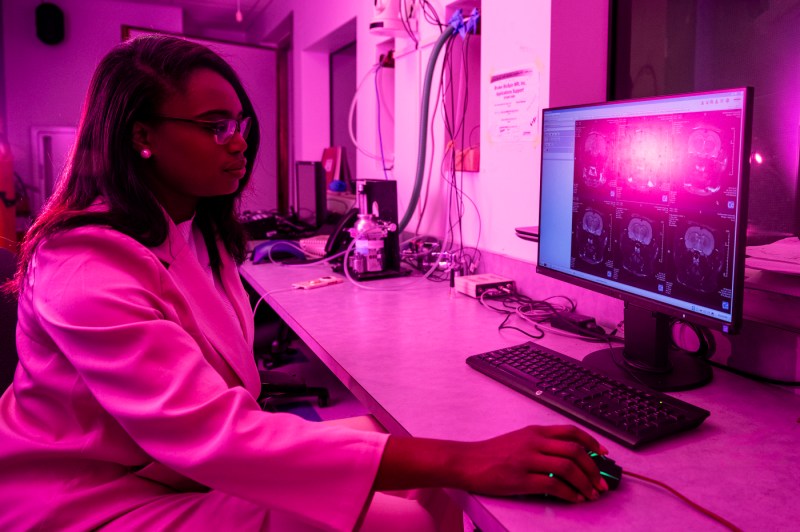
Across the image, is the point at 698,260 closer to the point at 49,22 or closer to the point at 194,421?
the point at 194,421

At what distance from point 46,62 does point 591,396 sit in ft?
18.7

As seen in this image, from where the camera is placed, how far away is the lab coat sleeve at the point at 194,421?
0.71 m

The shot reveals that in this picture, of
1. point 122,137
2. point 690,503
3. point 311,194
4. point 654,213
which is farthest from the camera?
point 311,194

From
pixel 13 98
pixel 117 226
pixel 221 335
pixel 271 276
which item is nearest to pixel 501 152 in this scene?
pixel 271 276

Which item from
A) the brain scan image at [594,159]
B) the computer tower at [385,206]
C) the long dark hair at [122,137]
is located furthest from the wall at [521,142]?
the long dark hair at [122,137]

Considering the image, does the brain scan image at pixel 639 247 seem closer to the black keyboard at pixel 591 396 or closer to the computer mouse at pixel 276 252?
the black keyboard at pixel 591 396

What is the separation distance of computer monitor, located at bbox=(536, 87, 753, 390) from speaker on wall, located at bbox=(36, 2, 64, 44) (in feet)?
16.9

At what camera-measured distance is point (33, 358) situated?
33.2 inches

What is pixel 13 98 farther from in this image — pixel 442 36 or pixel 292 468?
pixel 292 468

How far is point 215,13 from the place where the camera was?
5.77 meters

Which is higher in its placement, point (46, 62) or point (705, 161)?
point (46, 62)

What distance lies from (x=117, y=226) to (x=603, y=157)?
0.88 m

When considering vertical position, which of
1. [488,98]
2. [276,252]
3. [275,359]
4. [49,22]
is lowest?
[275,359]

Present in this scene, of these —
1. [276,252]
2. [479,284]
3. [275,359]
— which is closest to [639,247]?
[479,284]
